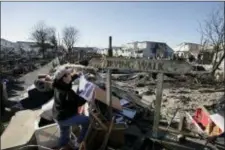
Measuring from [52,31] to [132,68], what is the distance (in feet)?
209

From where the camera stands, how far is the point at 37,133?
16.2ft

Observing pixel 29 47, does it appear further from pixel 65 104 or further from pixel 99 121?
pixel 65 104

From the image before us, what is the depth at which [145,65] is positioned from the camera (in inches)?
193

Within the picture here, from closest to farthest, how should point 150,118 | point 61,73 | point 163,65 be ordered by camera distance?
point 61,73, point 163,65, point 150,118

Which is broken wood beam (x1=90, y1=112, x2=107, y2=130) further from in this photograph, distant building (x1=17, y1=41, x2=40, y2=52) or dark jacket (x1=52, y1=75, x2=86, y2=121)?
distant building (x1=17, y1=41, x2=40, y2=52)

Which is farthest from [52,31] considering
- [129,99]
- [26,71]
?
[129,99]

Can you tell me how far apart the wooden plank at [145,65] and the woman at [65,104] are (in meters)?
0.98

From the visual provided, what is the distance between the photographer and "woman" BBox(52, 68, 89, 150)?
4.46m

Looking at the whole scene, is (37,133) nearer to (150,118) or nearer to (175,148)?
(175,148)

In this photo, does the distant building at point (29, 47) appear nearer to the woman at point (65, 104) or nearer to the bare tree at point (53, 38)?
the bare tree at point (53, 38)

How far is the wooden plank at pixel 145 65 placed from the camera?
4590 millimetres

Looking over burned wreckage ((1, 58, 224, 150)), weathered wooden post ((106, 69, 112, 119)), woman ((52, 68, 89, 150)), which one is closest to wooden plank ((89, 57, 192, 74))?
burned wreckage ((1, 58, 224, 150))

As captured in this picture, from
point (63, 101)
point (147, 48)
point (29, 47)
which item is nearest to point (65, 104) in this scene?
point (63, 101)

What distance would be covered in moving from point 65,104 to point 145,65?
1.70m
